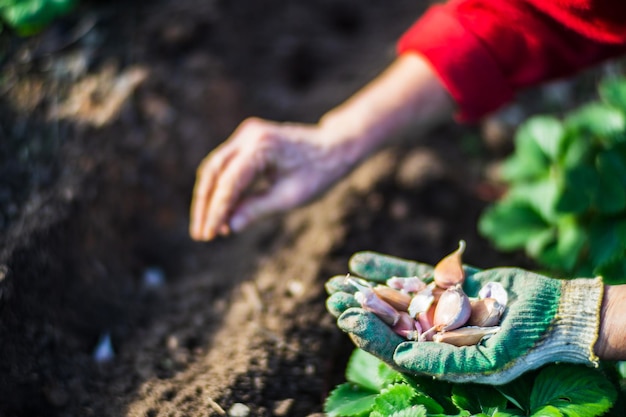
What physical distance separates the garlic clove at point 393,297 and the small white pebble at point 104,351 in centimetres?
96

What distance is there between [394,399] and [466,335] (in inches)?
8.8

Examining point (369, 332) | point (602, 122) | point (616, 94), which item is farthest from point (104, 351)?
point (616, 94)

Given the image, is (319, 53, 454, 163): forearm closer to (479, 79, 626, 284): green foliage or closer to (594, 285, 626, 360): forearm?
(479, 79, 626, 284): green foliage

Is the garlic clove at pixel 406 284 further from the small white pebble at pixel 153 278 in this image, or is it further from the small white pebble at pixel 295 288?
the small white pebble at pixel 153 278

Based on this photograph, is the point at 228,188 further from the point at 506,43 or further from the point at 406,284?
the point at 506,43

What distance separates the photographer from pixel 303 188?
1.95m

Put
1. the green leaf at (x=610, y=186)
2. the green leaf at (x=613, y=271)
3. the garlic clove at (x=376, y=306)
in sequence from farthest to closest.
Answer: the green leaf at (x=610, y=186) < the green leaf at (x=613, y=271) < the garlic clove at (x=376, y=306)

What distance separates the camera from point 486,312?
4.45 ft

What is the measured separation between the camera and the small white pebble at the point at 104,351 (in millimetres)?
1836

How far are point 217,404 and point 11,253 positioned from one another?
871 mm

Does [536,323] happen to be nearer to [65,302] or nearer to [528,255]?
[528,255]

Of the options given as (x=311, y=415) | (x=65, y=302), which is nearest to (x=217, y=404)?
(x=311, y=415)

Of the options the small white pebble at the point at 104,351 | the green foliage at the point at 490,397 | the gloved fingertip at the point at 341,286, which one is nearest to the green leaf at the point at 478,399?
the green foliage at the point at 490,397

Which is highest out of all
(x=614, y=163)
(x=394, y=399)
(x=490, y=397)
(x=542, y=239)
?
(x=394, y=399)
